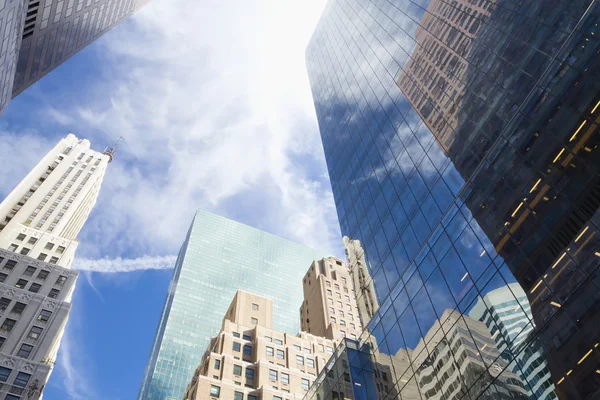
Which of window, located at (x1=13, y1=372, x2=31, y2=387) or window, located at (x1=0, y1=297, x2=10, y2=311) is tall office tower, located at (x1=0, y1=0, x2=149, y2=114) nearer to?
window, located at (x1=0, y1=297, x2=10, y2=311)

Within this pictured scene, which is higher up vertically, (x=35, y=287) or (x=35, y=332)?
(x=35, y=332)

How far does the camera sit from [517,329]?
18.7m

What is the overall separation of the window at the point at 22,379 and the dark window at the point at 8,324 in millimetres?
9401

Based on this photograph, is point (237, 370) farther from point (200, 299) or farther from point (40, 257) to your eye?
point (200, 299)

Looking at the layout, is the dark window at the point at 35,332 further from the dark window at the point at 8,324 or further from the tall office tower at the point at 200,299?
the tall office tower at the point at 200,299

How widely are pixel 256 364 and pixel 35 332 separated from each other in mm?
31908

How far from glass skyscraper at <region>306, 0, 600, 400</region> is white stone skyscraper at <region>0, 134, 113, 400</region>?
143 feet

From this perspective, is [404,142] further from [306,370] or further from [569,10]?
[306,370]

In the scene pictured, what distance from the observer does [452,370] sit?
21453mm

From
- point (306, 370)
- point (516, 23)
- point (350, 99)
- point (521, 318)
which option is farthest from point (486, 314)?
point (306, 370)

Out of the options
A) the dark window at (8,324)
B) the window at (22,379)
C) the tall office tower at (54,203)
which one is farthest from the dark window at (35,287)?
the window at (22,379)

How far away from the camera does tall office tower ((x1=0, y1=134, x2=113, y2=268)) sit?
285 ft

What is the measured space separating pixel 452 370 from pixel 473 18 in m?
30.4

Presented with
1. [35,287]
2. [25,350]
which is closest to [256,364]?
[25,350]
